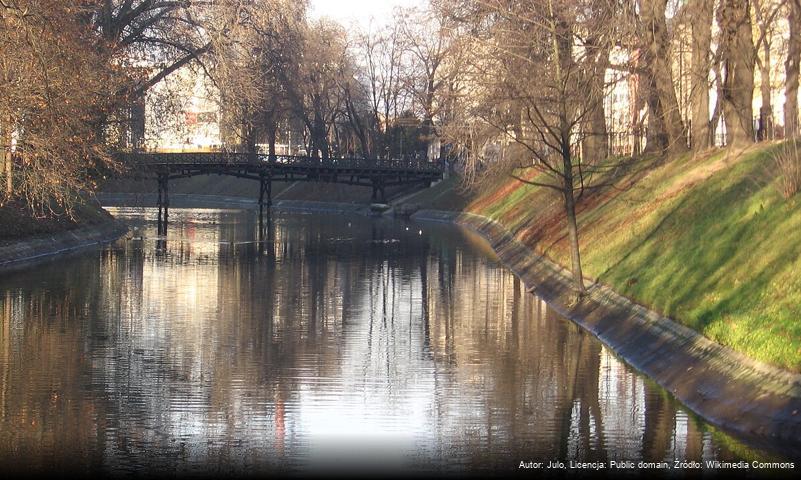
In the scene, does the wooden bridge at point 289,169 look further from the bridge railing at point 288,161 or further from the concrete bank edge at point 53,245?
the concrete bank edge at point 53,245

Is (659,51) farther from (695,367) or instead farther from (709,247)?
(695,367)

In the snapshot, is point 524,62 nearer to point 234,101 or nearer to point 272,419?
point 272,419

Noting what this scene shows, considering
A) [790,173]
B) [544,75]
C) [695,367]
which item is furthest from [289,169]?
[695,367]

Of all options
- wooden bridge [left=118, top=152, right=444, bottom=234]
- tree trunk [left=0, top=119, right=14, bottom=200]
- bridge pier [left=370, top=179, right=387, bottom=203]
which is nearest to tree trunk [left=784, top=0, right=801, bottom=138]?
tree trunk [left=0, top=119, right=14, bottom=200]

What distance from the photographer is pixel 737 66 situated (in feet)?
116

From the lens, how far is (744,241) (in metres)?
24.0

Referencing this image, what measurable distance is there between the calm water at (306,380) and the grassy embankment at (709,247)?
1561 mm

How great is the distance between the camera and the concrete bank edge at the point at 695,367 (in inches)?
627

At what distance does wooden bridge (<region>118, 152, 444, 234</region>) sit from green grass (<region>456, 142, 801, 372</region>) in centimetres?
4856

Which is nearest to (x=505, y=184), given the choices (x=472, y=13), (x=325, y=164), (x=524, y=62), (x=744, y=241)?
(x=325, y=164)

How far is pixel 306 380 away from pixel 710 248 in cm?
936

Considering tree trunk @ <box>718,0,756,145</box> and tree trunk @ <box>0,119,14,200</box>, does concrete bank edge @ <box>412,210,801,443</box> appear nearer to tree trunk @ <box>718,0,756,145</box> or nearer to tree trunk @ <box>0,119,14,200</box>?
tree trunk @ <box>718,0,756,145</box>

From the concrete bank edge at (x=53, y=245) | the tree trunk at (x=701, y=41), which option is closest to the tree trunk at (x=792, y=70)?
the tree trunk at (x=701, y=41)

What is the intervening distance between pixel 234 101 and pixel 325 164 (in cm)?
4383
